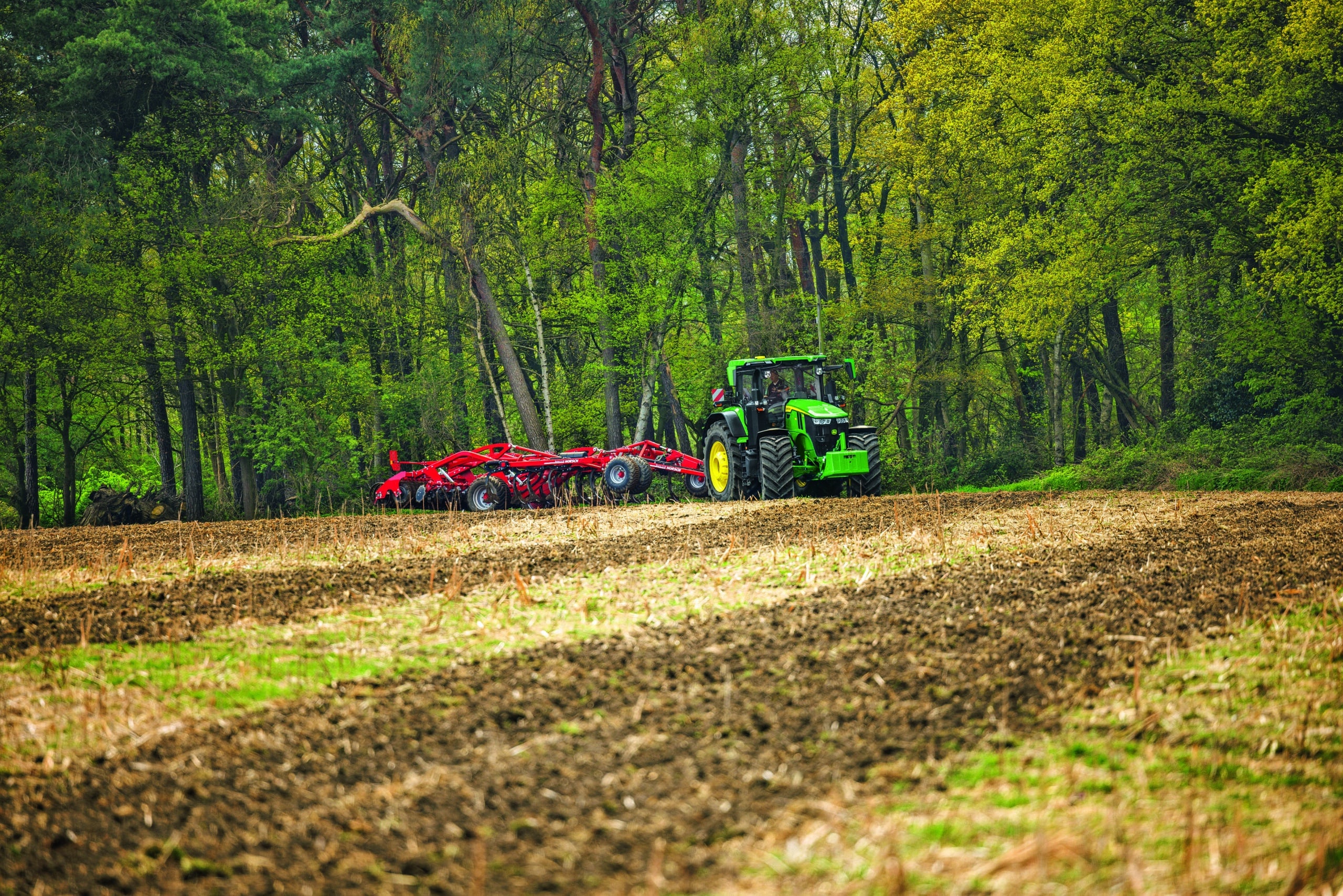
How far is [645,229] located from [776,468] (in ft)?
33.9

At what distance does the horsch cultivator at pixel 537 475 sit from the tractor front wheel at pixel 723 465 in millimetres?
475

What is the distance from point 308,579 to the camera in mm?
7008

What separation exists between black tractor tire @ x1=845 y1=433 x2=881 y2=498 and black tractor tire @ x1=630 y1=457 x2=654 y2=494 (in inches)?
137

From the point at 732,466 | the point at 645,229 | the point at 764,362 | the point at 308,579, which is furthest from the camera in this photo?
the point at 645,229

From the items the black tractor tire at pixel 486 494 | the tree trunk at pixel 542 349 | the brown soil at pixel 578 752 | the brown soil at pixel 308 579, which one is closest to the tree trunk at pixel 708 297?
the tree trunk at pixel 542 349

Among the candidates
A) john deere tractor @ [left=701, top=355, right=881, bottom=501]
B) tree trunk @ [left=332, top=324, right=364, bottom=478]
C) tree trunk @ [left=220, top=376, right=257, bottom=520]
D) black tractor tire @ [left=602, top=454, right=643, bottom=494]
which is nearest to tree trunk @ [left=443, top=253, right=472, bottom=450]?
tree trunk @ [left=332, top=324, right=364, bottom=478]

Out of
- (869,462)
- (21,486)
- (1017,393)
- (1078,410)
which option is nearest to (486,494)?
(869,462)

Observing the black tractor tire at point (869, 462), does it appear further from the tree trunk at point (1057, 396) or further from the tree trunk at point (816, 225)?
the tree trunk at point (816, 225)

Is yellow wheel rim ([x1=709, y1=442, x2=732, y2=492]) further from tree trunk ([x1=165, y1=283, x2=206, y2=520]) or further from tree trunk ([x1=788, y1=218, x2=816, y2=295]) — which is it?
tree trunk ([x1=165, y1=283, x2=206, y2=520])

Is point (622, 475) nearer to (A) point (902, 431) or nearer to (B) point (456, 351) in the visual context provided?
(A) point (902, 431)

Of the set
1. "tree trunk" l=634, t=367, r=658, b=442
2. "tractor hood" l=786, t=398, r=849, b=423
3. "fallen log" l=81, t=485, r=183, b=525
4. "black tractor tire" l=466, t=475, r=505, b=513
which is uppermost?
"tree trunk" l=634, t=367, r=658, b=442

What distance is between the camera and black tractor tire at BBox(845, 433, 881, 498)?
1503cm

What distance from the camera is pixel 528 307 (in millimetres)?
25641

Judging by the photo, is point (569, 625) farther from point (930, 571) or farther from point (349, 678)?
point (930, 571)
